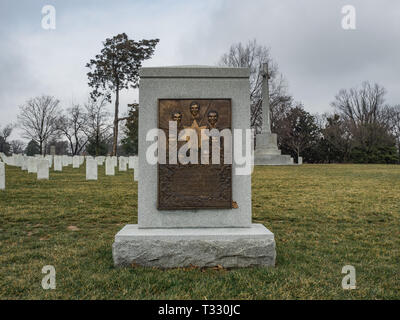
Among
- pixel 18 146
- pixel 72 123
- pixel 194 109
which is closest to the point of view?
pixel 194 109

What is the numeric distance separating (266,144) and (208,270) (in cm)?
2425

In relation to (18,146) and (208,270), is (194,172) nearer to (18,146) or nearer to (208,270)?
(208,270)

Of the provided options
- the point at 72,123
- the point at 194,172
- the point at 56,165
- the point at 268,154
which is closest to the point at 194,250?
the point at 194,172

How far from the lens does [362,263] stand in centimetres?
348

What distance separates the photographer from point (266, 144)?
26625 millimetres

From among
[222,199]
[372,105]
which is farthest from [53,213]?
[372,105]

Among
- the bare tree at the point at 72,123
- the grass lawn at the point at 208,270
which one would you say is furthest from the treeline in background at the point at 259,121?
the grass lawn at the point at 208,270

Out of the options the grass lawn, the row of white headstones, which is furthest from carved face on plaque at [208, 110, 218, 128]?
the row of white headstones

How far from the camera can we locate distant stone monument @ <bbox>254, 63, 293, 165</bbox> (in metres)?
25.5

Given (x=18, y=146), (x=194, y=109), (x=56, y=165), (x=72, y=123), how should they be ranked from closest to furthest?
(x=194, y=109) < (x=56, y=165) < (x=72, y=123) < (x=18, y=146)

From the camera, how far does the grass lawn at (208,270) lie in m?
2.69

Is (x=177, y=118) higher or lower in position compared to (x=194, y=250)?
higher

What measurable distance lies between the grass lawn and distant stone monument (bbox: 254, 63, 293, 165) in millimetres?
17855

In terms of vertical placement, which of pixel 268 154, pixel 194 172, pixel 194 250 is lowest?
pixel 194 250
